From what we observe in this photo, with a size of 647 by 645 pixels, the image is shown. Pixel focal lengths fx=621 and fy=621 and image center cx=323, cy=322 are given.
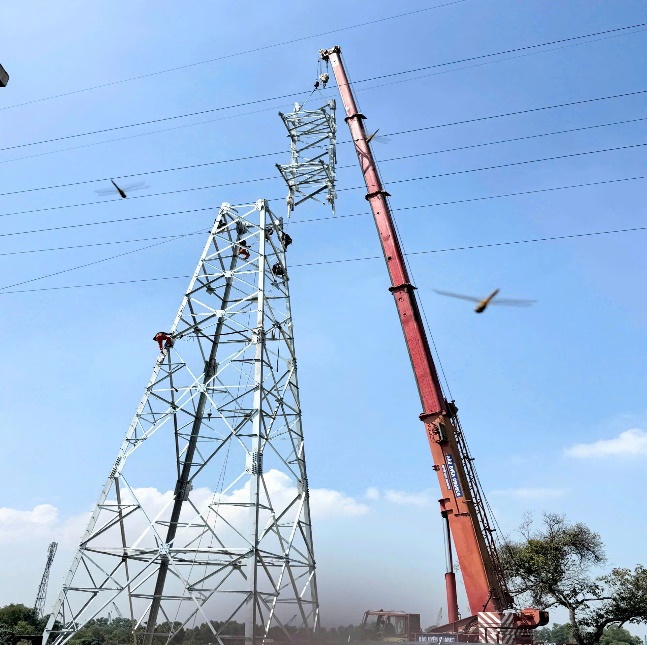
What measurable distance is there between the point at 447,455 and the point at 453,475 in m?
0.66

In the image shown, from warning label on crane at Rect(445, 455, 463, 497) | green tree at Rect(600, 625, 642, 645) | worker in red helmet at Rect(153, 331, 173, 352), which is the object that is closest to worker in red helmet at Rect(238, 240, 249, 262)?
worker in red helmet at Rect(153, 331, 173, 352)

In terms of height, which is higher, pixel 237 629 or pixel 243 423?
pixel 243 423

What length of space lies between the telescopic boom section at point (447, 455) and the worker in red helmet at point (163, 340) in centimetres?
819

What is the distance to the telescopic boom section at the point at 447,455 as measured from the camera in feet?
60.0

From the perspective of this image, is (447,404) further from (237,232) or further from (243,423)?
(237,232)

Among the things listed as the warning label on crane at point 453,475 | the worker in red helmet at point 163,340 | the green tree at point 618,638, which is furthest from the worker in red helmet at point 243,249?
the green tree at point 618,638

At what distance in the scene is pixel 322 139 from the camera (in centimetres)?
2705

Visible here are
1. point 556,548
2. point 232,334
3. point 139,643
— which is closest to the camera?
point 139,643

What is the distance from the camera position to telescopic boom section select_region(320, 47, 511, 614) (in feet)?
60.0

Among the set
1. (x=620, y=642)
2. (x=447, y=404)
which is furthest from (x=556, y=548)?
(x=620, y=642)

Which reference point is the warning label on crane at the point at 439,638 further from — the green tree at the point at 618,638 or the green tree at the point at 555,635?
the green tree at the point at 618,638

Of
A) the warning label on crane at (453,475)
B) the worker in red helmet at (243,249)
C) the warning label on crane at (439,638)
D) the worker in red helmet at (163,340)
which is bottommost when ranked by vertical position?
the warning label on crane at (439,638)

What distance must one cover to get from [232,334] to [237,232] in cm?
500

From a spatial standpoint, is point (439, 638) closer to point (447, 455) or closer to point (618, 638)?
point (447, 455)
